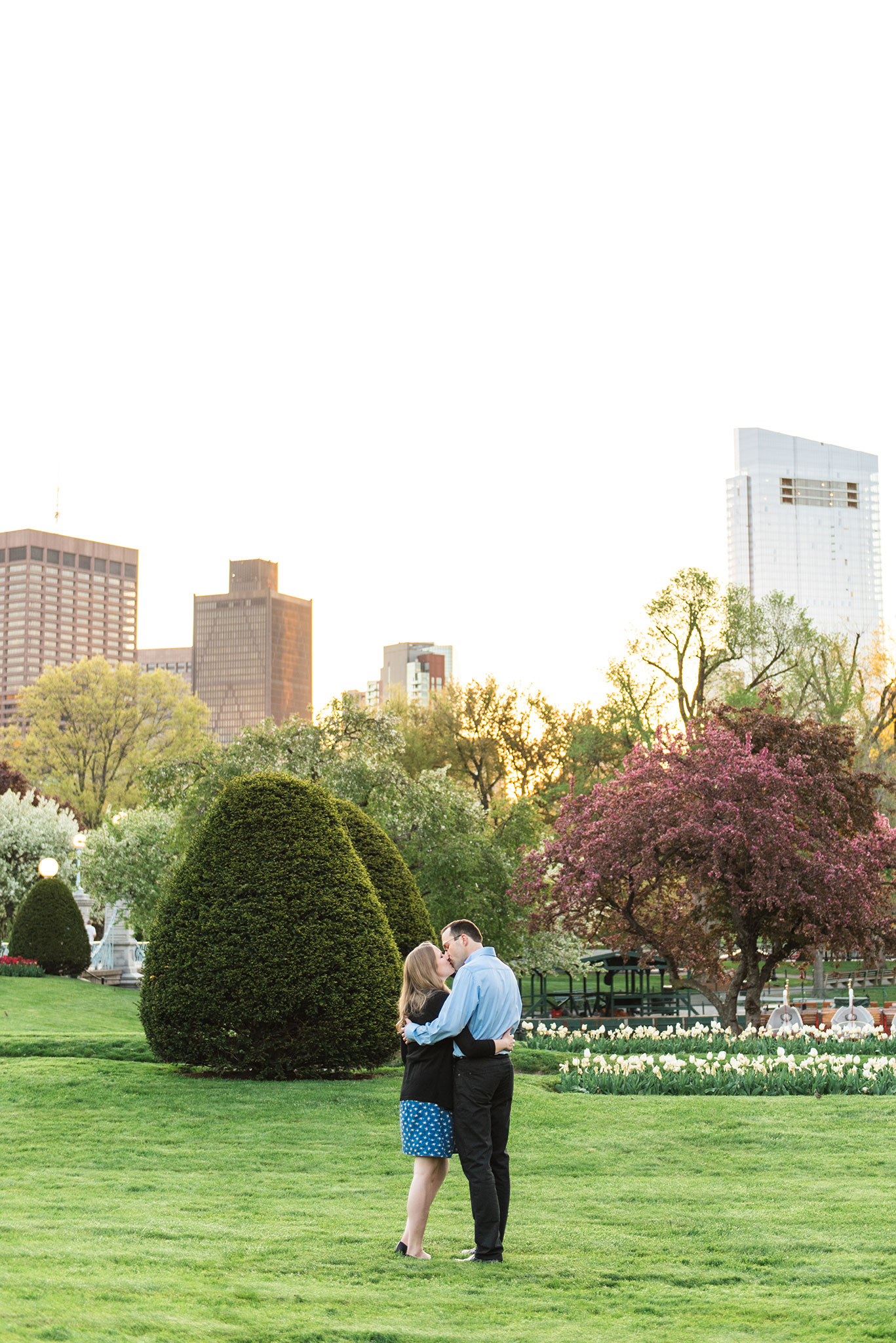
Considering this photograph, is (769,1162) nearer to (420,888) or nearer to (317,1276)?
(317,1276)

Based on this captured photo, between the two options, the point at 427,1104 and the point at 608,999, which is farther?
the point at 608,999

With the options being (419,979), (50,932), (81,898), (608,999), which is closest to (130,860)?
(50,932)

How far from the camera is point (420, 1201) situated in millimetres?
6859

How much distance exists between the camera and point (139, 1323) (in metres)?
5.31

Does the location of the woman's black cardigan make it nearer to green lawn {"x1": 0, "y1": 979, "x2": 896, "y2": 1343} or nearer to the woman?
the woman

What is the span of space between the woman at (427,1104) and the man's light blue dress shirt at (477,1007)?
66 mm

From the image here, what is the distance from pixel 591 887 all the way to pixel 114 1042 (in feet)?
22.1

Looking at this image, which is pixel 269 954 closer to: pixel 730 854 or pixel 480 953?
pixel 480 953

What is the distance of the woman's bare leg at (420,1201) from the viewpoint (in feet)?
22.5

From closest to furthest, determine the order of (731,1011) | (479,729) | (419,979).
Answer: (419,979) → (731,1011) → (479,729)

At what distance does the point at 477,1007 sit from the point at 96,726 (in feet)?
202

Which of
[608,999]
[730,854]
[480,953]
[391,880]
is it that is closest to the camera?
[480,953]

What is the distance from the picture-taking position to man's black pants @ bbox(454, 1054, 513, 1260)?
6715 mm

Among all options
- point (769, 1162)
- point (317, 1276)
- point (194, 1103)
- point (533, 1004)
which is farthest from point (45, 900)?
point (317, 1276)
